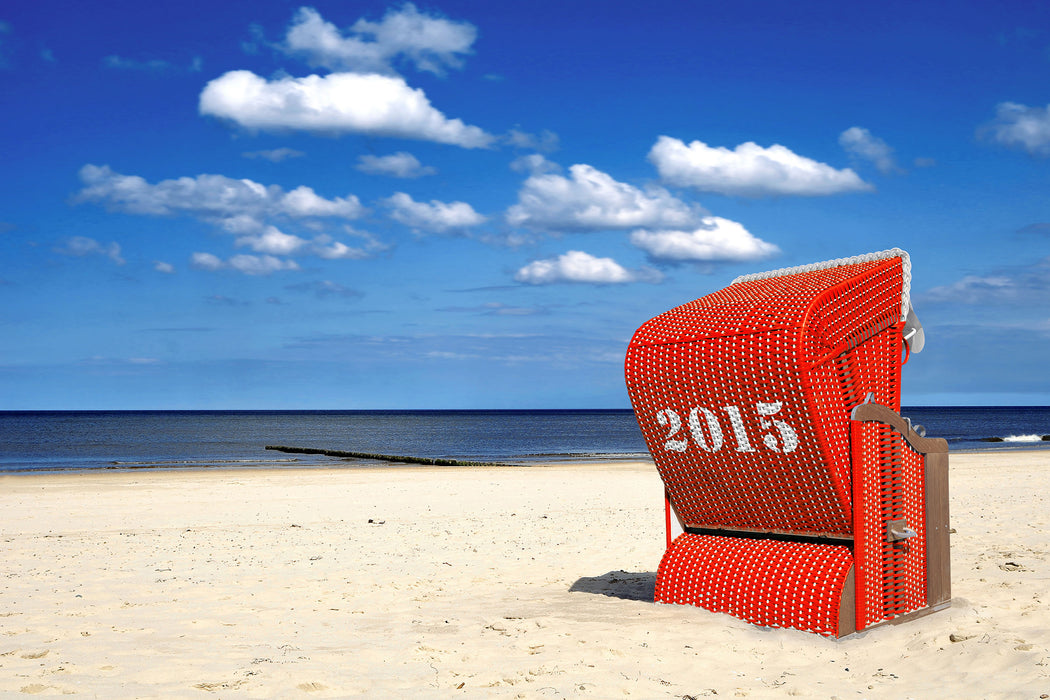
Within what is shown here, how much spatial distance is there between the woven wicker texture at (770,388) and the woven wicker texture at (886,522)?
0.65ft

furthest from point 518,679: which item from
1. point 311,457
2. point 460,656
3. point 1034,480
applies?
point 311,457

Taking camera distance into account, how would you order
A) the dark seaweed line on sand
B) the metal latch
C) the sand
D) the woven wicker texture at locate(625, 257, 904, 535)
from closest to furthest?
1. the sand
2. the woven wicker texture at locate(625, 257, 904, 535)
3. the metal latch
4. the dark seaweed line on sand

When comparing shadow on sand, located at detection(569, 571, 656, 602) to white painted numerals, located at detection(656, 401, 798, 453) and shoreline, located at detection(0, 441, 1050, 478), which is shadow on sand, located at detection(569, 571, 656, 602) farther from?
shoreline, located at detection(0, 441, 1050, 478)

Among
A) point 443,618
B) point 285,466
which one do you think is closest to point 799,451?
point 443,618

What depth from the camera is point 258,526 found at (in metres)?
14.0

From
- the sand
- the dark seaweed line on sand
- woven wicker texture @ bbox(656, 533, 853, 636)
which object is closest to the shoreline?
the dark seaweed line on sand

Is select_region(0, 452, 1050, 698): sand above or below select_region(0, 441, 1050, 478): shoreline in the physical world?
above

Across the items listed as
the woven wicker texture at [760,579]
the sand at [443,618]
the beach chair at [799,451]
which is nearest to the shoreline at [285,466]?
the sand at [443,618]

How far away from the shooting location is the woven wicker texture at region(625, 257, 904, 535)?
601 cm

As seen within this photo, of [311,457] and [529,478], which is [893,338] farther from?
[311,457]

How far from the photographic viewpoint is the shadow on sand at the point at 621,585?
835 centimetres

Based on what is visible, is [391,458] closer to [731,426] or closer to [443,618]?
[443,618]

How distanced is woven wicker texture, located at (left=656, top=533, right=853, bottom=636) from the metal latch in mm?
460

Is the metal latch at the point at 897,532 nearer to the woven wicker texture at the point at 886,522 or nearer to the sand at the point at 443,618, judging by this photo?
the woven wicker texture at the point at 886,522
